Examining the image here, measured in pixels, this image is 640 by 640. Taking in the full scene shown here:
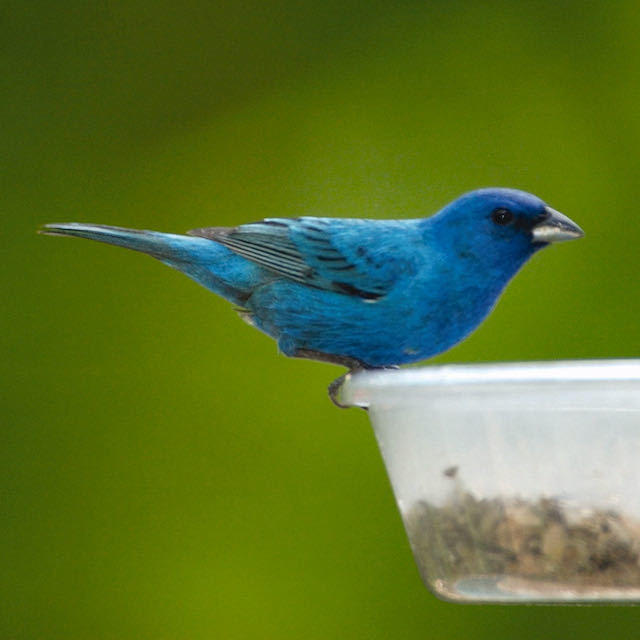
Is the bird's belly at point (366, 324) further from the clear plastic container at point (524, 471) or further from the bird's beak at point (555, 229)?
the clear plastic container at point (524, 471)

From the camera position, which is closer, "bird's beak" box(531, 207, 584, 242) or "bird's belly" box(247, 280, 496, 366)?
"bird's beak" box(531, 207, 584, 242)

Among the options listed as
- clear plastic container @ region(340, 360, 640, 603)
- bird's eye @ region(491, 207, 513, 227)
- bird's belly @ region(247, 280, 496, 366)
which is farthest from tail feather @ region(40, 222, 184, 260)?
clear plastic container @ region(340, 360, 640, 603)

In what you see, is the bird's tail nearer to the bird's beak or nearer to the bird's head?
the bird's head

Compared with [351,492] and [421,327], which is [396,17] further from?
[421,327]

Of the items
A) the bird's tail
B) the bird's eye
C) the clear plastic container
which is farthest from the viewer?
the bird's tail

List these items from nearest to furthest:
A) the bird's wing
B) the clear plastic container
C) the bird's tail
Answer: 1. the clear plastic container
2. the bird's wing
3. the bird's tail

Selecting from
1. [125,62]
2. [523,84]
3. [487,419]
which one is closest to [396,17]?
[523,84]

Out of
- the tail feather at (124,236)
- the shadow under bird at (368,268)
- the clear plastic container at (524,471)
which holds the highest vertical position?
the tail feather at (124,236)

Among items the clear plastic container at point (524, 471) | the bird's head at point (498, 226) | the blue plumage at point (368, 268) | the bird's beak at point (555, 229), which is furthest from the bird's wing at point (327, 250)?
the clear plastic container at point (524, 471)

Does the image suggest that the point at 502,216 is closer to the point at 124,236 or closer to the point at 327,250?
the point at 327,250
